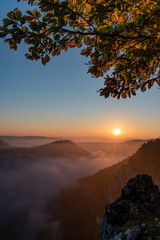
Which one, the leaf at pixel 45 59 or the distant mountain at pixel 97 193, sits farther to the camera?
the distant mountain at pixel 97 193

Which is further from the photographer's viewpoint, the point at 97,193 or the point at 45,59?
the point at 97,193

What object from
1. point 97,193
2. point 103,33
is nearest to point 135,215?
point 103,33

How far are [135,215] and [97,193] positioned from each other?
109582mm

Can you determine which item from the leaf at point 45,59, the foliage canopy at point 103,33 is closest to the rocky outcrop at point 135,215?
the foliage canopy at point 103,33

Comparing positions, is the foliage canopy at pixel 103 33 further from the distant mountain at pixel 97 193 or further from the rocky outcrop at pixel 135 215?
the distant mountain at pixel 97 193

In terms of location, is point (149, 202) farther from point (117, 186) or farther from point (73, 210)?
point (73, 210)

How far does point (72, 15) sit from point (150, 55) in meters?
2.80

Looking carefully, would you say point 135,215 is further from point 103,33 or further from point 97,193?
point 97,193

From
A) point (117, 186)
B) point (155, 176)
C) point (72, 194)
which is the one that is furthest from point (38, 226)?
point (155, 176)

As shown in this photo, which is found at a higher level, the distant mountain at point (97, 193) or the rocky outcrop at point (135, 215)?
A: the rocky outcrop at point (135, 215)

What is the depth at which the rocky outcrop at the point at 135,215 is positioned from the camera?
4.75 m

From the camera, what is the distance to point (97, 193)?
102375 mm

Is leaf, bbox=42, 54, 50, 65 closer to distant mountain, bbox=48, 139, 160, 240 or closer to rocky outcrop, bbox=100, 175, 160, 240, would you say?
→ rocky outcrop, bbox=100, 175, 160, 240

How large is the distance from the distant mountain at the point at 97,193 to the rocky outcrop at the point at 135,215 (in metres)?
48.5
